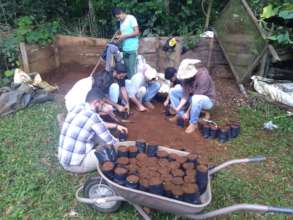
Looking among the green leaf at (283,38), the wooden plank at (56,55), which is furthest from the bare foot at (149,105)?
the wooden plank at (56,55)

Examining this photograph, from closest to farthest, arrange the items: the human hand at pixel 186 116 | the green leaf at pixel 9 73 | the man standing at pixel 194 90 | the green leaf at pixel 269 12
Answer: the man standing at pixel 194 90 → the human hand at pixel 186 116 → the green leaf at pixel 269 12 → the green leaf at pixel 9 73

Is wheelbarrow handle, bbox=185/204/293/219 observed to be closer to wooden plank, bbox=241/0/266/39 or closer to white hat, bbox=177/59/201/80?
white hat, bbox=177/59/201/80

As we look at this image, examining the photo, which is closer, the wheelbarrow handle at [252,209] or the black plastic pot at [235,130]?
the wheelbarrow handle at [252,209]

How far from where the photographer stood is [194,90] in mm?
5320

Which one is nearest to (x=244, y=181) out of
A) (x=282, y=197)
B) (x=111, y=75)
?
(x=282, y=197)

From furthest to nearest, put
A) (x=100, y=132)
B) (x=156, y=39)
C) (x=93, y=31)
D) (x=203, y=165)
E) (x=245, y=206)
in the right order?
(x=93, y=31)
(x=156, y=39)
(x=100, y=132)
(x=203, y=165)
(x=245, y=206)

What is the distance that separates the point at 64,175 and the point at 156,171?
62.9 inches

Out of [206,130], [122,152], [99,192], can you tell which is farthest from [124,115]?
[122,152]

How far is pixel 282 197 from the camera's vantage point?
12.8ft

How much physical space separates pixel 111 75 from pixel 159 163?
2.60 m

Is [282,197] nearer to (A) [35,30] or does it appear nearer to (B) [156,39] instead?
(B) [156,39]

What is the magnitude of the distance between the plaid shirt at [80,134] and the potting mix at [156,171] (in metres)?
0.59

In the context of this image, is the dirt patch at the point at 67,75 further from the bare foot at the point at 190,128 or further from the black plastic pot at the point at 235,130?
the black plastic pot at the point at 235,130

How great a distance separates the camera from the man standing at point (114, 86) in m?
5.05
